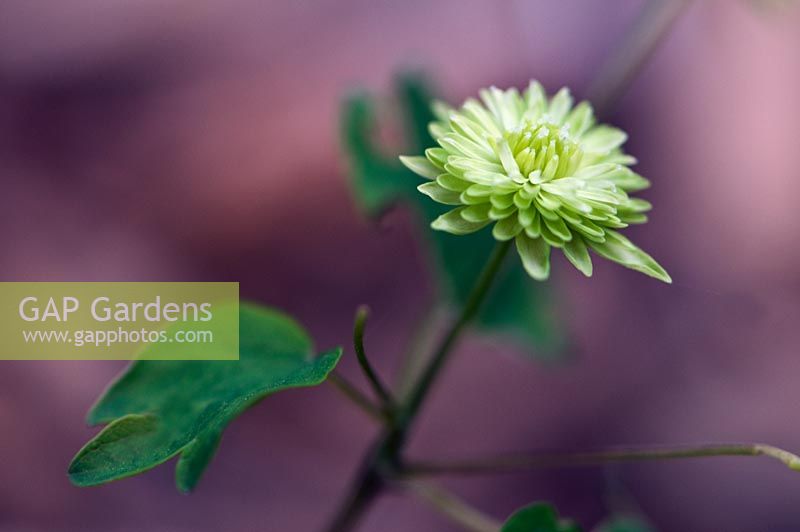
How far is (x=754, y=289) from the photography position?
63.3 inches

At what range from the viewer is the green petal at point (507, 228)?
48 centimetres

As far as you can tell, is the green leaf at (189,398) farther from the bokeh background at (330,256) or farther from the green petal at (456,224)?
the bokeh background at (330,256)

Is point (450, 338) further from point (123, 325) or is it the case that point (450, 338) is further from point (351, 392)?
point (123, 325)

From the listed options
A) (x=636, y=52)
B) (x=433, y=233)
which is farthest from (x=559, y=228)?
(x=636, y=52)

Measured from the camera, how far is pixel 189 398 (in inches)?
23.5

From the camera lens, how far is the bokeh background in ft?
4.47

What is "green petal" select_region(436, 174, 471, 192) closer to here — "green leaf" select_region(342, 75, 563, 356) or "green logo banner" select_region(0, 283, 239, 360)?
"green logo banner" select_region(0, 283, 239, 360)

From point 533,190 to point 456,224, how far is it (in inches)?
2.3

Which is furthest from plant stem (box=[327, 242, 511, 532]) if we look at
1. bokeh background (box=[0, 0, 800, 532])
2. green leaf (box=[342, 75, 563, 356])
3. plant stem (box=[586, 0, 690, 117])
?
bokeh background (box=[0, 0, 800, 532])

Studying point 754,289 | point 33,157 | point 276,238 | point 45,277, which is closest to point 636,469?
point 754,289

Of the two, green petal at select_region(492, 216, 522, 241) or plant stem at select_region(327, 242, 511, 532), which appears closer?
green petal at select_region(492, 216, 522, 241)

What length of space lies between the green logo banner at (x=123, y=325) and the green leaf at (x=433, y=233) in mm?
277

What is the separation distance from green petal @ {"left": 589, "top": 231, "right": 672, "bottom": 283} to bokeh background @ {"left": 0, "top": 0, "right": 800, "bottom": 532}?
760 millimetres

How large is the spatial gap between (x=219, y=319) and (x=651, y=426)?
1.13m
